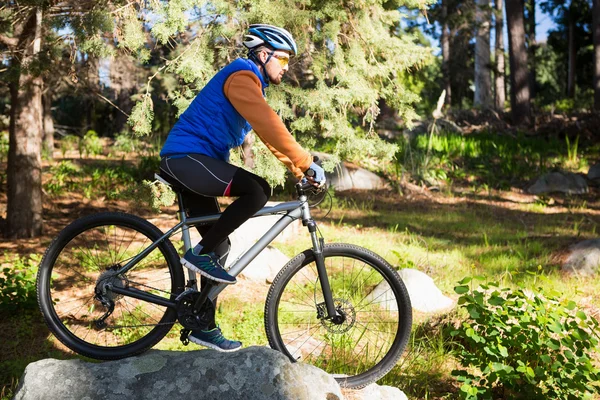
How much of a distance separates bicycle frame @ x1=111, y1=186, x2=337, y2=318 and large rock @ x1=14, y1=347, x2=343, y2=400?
1.43 feet

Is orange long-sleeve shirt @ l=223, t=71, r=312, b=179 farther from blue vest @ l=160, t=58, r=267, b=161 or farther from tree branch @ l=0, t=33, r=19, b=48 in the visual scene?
tree branch @ l=0, t=33, r=19, b=48

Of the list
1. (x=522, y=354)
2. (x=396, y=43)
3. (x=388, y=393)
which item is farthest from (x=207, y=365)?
(x=396, y=43)

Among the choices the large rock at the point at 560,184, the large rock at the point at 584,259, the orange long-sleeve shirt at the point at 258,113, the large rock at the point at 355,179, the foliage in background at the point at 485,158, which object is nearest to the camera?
the orange long-sleeve shirt at the point at 258,113

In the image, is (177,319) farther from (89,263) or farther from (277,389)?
(89,263)

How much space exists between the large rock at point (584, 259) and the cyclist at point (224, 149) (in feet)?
13.9

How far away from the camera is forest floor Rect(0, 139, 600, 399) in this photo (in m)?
4.42

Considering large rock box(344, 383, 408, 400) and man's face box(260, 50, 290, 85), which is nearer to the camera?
man's face box(260, 50, 290, 85)

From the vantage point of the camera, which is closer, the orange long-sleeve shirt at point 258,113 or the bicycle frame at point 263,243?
the orange long-sleeve shirt at point 258,113

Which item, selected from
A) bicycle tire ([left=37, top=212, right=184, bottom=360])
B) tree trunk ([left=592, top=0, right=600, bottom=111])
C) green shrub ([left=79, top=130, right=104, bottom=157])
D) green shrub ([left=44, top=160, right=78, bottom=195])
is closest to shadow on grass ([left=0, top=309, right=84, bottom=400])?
bicycle tire ([left=37, top=212, right=184, bottom=360])

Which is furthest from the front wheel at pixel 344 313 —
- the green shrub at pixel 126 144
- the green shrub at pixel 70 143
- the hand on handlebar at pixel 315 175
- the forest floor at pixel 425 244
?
the green shrub at pixel 70 143

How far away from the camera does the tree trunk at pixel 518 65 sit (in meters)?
15.0

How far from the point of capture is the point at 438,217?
915 centimetres

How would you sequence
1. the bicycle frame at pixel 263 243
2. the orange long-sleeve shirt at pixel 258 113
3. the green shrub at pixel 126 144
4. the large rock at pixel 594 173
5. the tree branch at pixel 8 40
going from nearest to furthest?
the orange long-sleeve shirt at pixel 258 113 < the bicycle frame at pixel 263 243 < the tree branch at pixel 8 40 < the large rock at pixel 594 173 < the green shrub at pixel 126 144

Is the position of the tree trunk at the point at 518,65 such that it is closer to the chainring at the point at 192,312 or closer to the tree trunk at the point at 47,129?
the tree trunk at the point at 47,129
